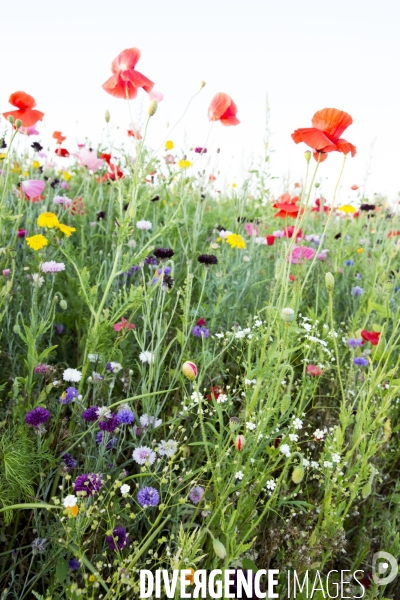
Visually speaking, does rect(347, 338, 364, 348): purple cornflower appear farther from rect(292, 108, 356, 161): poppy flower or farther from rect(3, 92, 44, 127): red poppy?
rect(3, 92, 44, 127): red poppy

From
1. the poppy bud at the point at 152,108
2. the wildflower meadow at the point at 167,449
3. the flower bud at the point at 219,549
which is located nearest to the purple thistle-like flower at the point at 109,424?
the wildflower meadow at the point at 167,449

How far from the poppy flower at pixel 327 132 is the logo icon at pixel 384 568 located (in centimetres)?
120

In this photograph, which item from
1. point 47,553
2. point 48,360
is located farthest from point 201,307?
point 47,553

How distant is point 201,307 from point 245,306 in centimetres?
52

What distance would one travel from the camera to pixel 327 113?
1515 mm

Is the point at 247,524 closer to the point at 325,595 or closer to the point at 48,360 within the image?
the point at 325,595

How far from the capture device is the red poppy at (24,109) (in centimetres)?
198

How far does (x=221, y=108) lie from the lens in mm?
2115

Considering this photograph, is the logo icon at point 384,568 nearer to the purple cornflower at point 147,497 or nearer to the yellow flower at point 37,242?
the purple cornflower at point 147,497

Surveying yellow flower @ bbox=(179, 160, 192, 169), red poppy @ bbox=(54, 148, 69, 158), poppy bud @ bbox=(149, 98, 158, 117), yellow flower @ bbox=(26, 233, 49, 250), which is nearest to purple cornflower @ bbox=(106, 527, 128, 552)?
yellow flower @ bbox=(26, 233, 49, 250)

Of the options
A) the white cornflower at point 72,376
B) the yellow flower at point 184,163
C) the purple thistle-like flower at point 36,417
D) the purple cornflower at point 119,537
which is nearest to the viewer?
the purple cornflower at point 119,537

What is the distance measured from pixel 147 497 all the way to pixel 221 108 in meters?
1.50

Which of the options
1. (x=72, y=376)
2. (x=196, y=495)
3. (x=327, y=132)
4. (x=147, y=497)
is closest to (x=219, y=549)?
(x=147, y=497)

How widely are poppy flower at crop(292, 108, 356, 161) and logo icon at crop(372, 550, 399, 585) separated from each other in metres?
1.20
